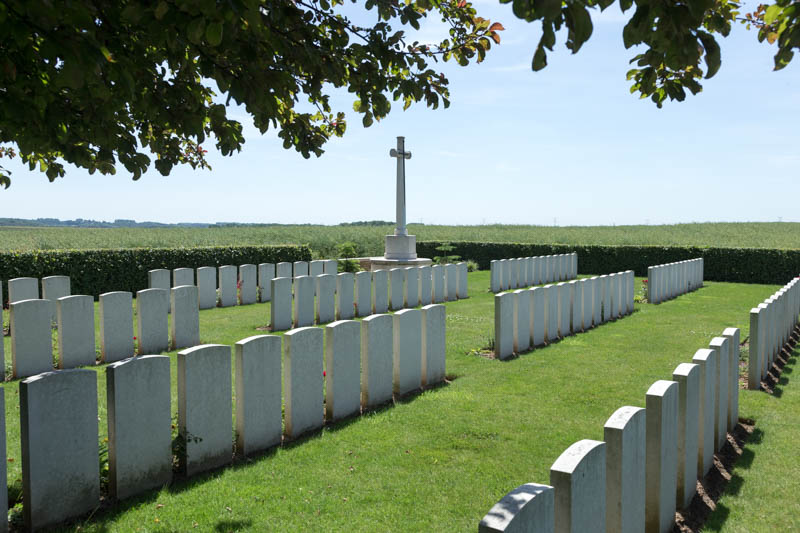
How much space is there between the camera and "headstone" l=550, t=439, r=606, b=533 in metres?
2.29

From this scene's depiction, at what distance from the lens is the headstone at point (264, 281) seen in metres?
14.7

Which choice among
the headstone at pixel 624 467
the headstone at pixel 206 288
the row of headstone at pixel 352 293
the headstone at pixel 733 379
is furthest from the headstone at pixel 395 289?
the headstone at pixel 624 467

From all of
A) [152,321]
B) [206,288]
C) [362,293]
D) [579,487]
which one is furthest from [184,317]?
[579,487]

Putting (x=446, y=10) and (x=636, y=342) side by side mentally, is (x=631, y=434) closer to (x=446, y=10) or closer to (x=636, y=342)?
(x=446, y=10)

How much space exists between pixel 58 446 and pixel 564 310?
8101 mm

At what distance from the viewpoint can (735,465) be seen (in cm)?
475

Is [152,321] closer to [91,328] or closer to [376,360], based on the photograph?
[91,328]

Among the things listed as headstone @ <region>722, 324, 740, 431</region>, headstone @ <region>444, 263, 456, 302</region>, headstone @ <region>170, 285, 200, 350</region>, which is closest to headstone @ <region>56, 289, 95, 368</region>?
headstone @ <region>170, 285, 200, 350</region>

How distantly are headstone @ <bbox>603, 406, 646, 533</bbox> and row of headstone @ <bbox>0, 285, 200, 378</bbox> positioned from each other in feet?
24.3

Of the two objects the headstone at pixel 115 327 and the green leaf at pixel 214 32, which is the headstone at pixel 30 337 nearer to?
the headstone at pixel 115 327

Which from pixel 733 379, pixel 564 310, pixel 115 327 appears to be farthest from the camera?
pixel 564 310

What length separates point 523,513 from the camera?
200 cm

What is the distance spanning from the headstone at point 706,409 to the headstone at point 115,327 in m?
7.57

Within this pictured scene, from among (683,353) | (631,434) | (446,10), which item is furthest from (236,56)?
(683,353)
